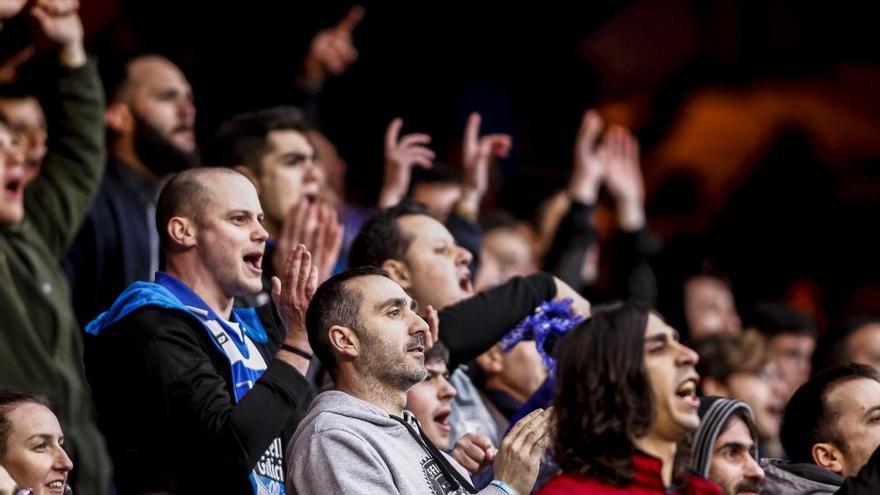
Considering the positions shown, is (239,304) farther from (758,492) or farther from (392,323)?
(758,492)

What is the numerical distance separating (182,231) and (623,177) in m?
3.05

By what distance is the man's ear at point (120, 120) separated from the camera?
6.29 metres

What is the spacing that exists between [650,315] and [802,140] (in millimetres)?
6015

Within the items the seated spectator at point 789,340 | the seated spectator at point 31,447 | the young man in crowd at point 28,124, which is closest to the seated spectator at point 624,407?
the seated spectator at point 31,447

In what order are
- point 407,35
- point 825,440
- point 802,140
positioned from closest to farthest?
point 825,440 → point 407,35 → point 802,140

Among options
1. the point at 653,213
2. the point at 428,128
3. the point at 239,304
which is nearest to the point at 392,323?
the point at 239,304

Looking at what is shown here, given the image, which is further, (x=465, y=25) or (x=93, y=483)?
(x=465, y=25)

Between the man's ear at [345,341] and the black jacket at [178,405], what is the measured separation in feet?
0.44

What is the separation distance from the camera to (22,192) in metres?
5.46

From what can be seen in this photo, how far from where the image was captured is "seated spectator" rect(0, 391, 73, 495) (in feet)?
12.8

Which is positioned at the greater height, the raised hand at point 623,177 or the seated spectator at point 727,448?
the raised hand at point 623,177

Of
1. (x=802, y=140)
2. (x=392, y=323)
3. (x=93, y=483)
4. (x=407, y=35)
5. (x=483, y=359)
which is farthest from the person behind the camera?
(x=802, y=140)

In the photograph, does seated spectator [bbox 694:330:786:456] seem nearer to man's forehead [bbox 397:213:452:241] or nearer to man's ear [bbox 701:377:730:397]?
man's ear [bbox 701:377:730:397]

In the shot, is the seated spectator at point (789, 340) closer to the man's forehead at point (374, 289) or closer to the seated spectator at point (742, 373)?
the seated spectator at point (742, 373)
